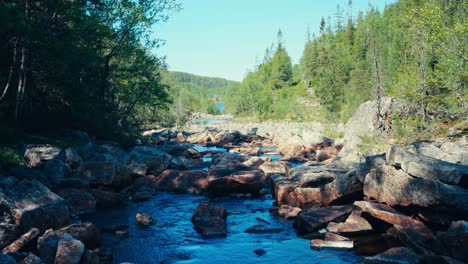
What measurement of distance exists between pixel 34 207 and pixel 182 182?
10.3m

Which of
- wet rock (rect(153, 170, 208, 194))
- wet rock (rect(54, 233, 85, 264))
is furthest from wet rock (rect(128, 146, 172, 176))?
wet rock (rect(54, 233, 85, 264))

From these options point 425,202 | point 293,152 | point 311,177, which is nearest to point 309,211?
point 311,177

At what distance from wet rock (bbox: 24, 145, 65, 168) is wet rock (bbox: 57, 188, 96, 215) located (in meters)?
2.41

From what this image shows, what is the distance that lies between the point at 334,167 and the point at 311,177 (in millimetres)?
2106

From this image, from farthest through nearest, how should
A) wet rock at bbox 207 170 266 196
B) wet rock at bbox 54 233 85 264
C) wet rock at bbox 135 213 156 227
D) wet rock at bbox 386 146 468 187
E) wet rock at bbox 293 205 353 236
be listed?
wet rock at bbox 207 170 266 196 → wet rock at bbox 135 213 156 227 → wet rock at bbox 293 205 353 236 → wet rock at bbox 386 146 468 187 → wet rock at bbox 54 233 85 264

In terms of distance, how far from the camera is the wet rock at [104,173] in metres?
19.2

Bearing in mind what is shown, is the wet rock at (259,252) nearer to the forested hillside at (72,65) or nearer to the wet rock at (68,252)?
the wet rock at (68,252)

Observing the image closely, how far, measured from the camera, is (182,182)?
2225 centimetres

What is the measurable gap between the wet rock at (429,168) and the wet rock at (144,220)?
1028 cm

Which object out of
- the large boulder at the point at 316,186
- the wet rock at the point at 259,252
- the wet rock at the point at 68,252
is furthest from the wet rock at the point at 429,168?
the wet rock at the point at 68,252

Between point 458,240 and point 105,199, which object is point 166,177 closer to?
point 105,199

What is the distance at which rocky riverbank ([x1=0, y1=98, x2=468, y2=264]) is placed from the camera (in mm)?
11352

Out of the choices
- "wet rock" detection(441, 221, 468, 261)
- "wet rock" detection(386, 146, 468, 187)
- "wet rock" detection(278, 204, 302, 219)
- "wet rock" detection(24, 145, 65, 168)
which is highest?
"wet rock" detection(24, 145, 65, 168)

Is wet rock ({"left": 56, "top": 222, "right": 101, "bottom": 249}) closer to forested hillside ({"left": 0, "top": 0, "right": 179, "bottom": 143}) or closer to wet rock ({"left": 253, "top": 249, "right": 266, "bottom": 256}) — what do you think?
wet rock ({"left": 253, "top": 249, "right": 266, "bottom": 256})
